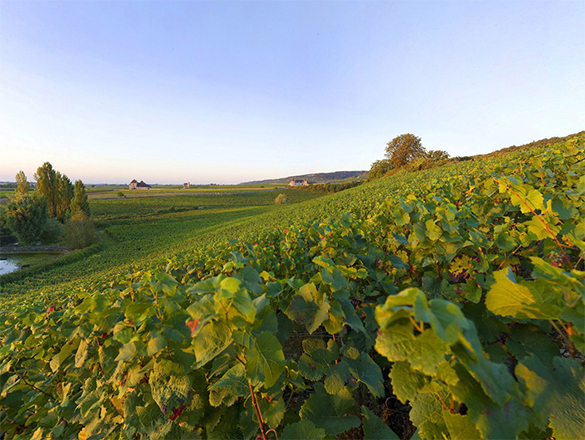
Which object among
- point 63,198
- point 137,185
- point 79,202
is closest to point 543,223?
point 79,202

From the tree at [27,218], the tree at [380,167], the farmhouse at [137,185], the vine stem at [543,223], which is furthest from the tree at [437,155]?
the farmhouse at [137,185]

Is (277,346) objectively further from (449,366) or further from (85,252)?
(85,252)

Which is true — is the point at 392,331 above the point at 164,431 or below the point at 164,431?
above

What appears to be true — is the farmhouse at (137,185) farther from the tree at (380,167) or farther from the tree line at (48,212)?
the tree at (380,167)

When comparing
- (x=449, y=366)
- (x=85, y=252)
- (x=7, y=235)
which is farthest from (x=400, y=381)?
(x=7, y=235)

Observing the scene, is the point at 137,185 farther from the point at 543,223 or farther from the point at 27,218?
the point at 543,223

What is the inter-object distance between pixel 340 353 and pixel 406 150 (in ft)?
181

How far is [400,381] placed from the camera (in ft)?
2.10

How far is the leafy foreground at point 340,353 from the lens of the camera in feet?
1.79

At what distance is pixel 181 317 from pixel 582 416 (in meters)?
1.43

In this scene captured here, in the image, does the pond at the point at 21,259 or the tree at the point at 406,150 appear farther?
the tree at the point at 406,150

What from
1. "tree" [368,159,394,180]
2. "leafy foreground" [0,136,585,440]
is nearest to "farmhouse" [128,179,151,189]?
"tree" [368,159,394,180]

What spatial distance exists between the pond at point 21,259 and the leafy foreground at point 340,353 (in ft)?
142

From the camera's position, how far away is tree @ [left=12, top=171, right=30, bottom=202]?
116 feet
